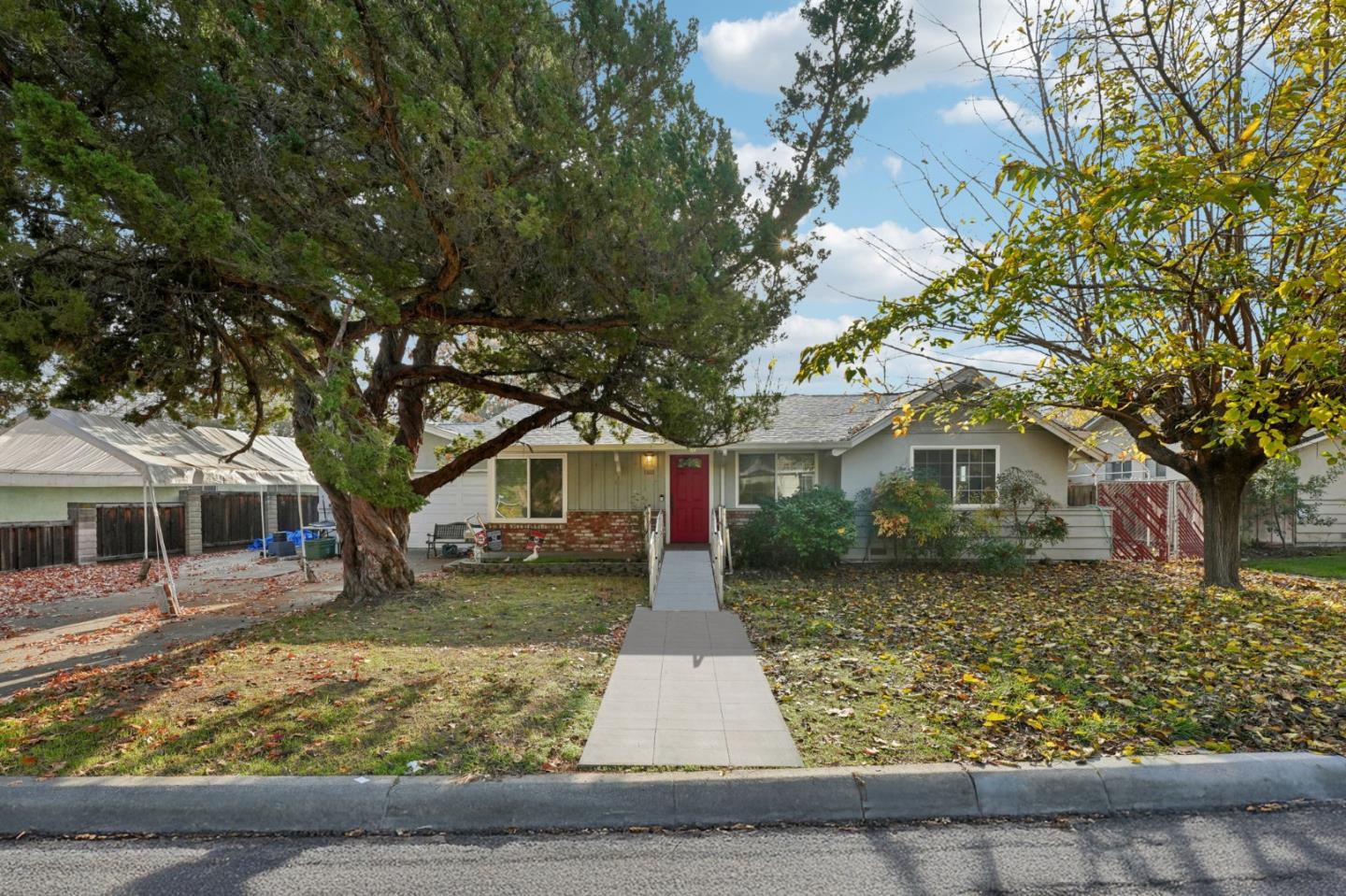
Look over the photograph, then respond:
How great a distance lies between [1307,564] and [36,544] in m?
27.3

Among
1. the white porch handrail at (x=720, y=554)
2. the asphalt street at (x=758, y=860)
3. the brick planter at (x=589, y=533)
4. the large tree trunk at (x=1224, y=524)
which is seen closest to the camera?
the asphalt street at (x=758, y=860)

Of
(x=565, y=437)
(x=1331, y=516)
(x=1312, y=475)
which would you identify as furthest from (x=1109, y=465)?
(x=565, y=437)

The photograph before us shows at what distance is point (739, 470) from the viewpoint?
16188 millimetres

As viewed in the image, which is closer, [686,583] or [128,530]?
[686,583]

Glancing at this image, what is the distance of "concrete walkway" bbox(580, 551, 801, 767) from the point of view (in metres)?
4.59

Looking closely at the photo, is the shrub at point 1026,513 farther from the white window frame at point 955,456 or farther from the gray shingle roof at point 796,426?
the gray shingle roof at point 796,426

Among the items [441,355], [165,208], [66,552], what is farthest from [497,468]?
[165,208]

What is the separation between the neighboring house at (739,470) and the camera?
15.0 meters

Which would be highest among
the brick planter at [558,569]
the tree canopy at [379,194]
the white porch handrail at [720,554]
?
the tree canopy at [379,194]

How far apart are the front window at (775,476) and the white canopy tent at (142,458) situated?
28.9 ft

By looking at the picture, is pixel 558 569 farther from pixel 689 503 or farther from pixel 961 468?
pixel 961 468

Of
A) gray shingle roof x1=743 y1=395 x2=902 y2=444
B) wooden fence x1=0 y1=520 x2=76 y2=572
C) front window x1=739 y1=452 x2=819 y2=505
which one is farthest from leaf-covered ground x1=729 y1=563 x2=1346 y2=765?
wooden fence x1=0 y1=520 x2=76 y2=572

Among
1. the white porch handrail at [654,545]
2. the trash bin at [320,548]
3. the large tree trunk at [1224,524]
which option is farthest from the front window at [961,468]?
the trash bin at [320,548]

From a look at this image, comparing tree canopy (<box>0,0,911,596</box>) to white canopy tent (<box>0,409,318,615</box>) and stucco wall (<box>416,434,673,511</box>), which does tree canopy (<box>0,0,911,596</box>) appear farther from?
stucco wall (<box>416,434,673,511</box>)
